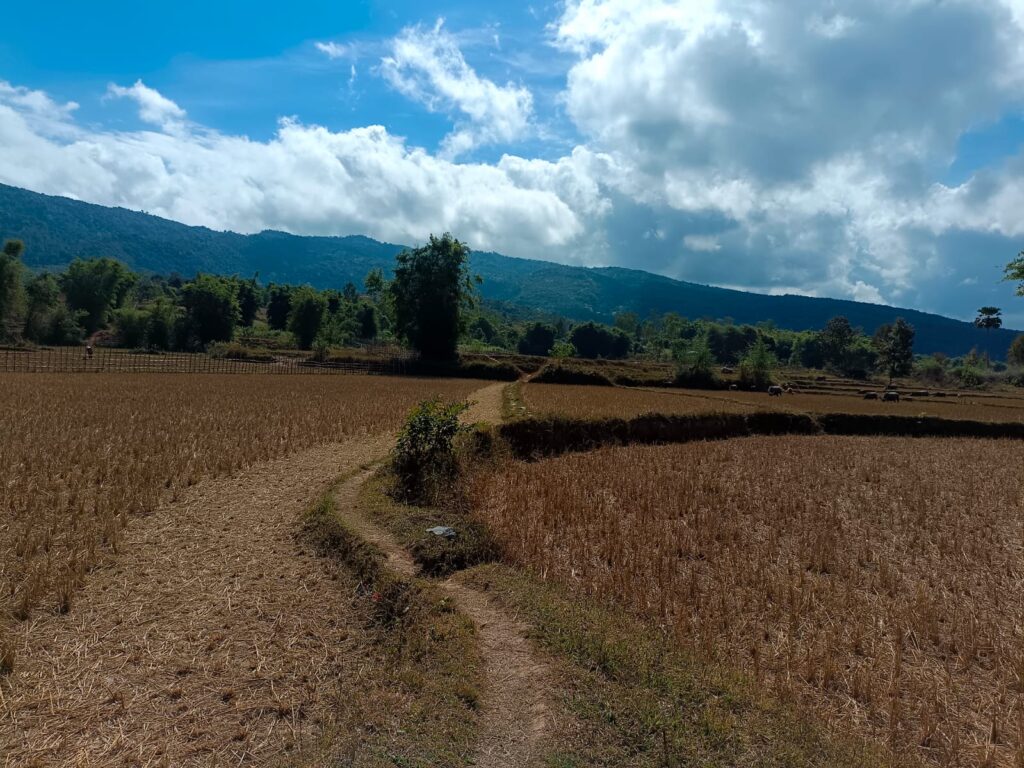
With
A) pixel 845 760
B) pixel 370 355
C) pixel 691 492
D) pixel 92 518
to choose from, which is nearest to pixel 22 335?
pixel 370 355

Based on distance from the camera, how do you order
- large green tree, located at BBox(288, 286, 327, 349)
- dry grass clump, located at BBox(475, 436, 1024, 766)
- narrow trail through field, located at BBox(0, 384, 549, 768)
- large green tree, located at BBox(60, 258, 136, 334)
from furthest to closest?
large green tree, located at BBox(60, 258, 136, 334)
large green tree, located at BBox(288, 286, 327, 349)
dry grass clump, located at BBox(475, 436, 1024, 766)
narrow trail through field, located at BBox(0, 384, 549, 768)

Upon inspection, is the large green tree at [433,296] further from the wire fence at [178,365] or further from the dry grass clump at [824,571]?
the dry grass clump at [824,571]

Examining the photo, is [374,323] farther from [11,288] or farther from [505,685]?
[505,685]

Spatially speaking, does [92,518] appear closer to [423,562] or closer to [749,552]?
[423,562]

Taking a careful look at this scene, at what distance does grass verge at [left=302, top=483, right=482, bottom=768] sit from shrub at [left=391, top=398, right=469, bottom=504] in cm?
421

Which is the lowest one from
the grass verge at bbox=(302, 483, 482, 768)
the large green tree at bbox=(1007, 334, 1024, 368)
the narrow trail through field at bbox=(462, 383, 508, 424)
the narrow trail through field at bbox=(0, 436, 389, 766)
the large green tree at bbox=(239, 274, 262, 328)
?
the narrow trail through field at bbox=(0, 436, 389, 766)

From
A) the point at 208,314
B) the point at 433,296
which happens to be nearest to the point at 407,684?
the point at 433,296

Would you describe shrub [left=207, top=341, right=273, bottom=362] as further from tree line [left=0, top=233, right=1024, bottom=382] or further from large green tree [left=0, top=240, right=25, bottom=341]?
large green tree [left=0, top=240, right=25, bottom=341]

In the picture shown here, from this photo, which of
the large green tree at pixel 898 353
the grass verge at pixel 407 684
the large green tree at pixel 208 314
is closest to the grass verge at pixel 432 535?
the grass verge at pixel 407 684

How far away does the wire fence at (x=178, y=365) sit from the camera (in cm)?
3806

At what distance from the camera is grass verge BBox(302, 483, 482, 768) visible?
4102 mm

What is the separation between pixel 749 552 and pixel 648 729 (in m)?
5.64

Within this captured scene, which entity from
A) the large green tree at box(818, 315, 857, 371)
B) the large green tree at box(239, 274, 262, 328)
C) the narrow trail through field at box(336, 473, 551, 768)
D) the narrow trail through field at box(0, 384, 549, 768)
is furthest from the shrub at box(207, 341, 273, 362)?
the large green tree at box(818, 315, 857, 371)

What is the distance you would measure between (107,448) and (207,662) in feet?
31.8
